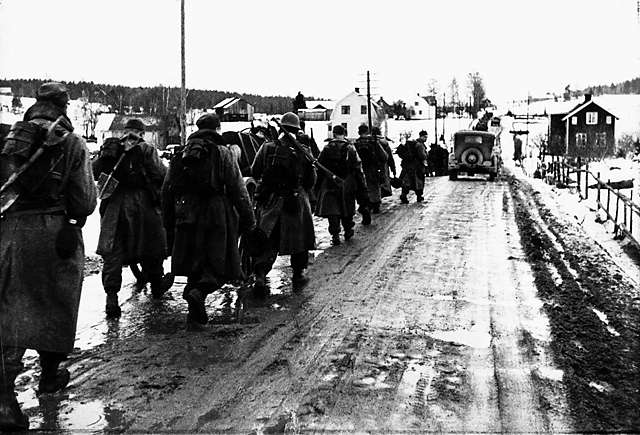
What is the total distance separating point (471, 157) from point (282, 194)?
84.1 ft

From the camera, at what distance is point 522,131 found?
113312mm

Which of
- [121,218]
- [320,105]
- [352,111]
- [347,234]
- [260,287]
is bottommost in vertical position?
[260,287]

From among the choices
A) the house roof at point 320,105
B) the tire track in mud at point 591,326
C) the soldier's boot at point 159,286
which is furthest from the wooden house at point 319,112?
the soldier's boot at point 159,286

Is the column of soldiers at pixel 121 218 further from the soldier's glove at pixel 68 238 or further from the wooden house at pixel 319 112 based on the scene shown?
the wooden house at pixel 319 112

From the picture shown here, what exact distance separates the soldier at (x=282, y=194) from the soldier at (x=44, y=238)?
11.1ft

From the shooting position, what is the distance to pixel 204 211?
6551 mm

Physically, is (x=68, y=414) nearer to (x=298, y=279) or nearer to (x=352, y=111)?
(x=298, y=279)

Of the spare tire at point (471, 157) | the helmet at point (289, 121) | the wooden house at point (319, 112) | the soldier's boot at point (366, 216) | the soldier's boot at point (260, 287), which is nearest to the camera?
the soldier's boot at point (260, 287)

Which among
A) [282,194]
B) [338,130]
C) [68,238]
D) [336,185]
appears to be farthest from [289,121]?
[68,238]

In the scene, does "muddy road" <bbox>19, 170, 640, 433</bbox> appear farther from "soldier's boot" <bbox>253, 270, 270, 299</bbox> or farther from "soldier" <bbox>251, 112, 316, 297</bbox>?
"soldier" <bbox>251, 112, 316, 297</bbox>

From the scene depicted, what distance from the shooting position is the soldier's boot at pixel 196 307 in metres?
6.50

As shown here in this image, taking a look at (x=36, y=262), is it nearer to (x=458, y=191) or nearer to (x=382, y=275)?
(x=382, y=275)

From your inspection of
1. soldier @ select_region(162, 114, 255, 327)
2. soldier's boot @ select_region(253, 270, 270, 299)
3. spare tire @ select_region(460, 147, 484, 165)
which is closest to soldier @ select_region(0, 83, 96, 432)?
soldier @ select_region(162, 114, 255, 327)

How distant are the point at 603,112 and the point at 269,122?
7690 centimetres
